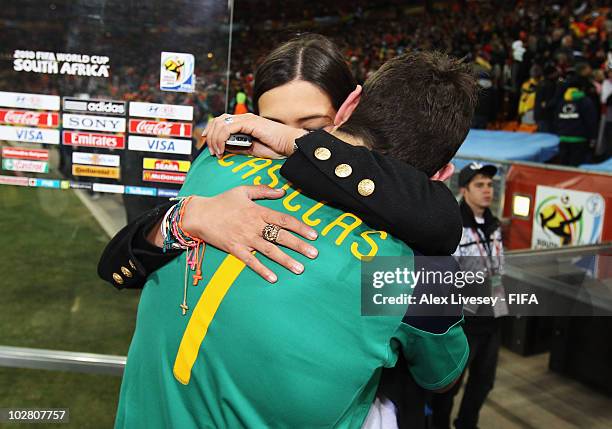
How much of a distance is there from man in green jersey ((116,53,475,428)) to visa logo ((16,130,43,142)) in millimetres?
1272

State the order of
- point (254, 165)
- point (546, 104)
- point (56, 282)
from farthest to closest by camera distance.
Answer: point (546, 104) → point (56, 282) → point (254, 165)

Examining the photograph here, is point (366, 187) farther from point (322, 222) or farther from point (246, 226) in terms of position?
point (246, 226)

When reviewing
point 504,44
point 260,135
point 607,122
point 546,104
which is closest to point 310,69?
point 260,135

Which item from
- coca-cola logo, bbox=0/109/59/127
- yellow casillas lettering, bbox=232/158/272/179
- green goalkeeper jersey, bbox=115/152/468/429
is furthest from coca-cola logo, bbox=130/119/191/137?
green goalkeeper jersey, bbox=115/152/468/429

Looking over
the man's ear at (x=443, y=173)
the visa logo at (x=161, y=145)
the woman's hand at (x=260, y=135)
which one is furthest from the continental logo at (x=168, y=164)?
the man's ear at (x=443, y=173)

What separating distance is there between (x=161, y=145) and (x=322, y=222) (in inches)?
49.4

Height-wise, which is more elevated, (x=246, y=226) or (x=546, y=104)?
(x=246, y=226)

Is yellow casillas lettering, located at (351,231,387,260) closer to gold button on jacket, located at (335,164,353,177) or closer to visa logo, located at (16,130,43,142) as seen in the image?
gold button on jacket, located at (335,164,353,177)

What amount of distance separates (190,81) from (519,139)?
7.43 m

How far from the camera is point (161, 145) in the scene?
209 centimetres

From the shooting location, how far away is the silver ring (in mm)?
971

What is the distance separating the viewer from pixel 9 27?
6.61ft

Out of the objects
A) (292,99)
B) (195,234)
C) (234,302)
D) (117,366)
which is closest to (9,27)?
(292,99)

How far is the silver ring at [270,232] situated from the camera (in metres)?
0.97
